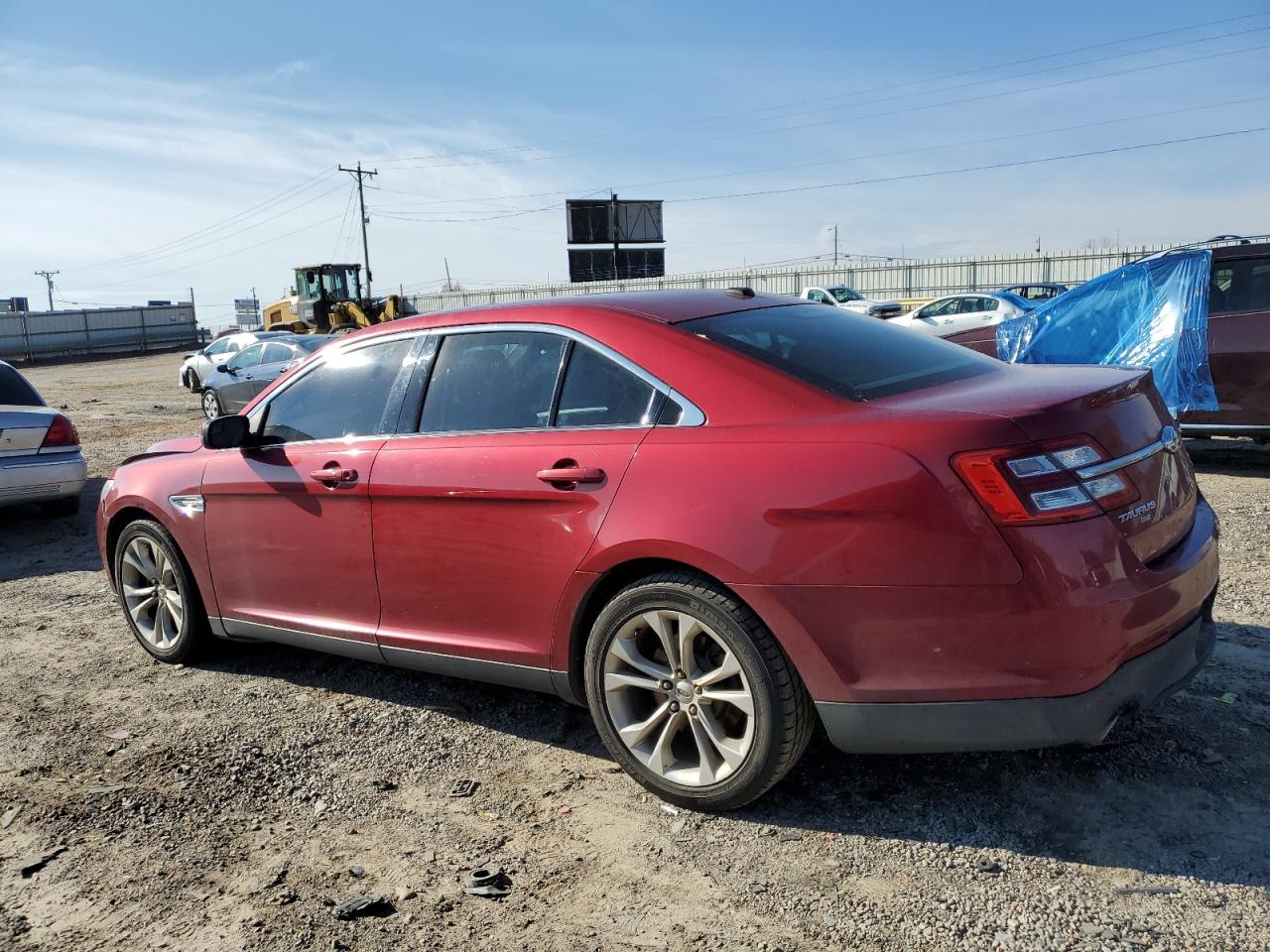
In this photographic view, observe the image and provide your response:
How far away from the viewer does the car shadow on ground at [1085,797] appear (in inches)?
112

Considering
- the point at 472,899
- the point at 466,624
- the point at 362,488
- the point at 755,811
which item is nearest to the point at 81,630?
the point at 362,488

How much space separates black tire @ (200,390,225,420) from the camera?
17953 mm

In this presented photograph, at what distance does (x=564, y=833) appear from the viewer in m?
3.14

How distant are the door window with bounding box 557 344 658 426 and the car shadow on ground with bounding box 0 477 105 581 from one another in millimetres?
5232

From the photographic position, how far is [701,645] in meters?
3.13

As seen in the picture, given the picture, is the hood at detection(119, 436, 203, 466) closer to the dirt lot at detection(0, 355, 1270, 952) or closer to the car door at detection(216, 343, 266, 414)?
the dirt lot at detection(0, 355, 1270, 952)

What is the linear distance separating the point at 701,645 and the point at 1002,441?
3.56ft

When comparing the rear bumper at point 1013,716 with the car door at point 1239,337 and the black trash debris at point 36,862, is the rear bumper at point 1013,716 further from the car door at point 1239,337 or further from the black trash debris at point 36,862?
the car door at point 1239,337

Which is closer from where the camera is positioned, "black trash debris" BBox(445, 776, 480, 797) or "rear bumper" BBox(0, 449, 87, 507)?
"black trash debris" BBox(445, 776, 480, 797)

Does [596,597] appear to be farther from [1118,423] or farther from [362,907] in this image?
→ [1118,423]

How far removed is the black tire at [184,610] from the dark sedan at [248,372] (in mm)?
12682

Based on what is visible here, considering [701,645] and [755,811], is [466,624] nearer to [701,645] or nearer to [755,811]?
[701,645]

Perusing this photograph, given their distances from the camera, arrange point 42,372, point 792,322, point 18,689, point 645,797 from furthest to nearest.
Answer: point 42,372
point 18,689
point 792,322
point 645,797

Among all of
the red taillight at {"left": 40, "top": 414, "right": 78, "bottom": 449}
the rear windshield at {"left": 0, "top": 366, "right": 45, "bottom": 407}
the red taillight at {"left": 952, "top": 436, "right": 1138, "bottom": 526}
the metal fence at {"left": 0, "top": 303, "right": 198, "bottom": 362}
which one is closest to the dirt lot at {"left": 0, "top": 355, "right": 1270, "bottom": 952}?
the red taillight at {"left": 952, "top": 436, "right": 1138, "bottom": 526}
